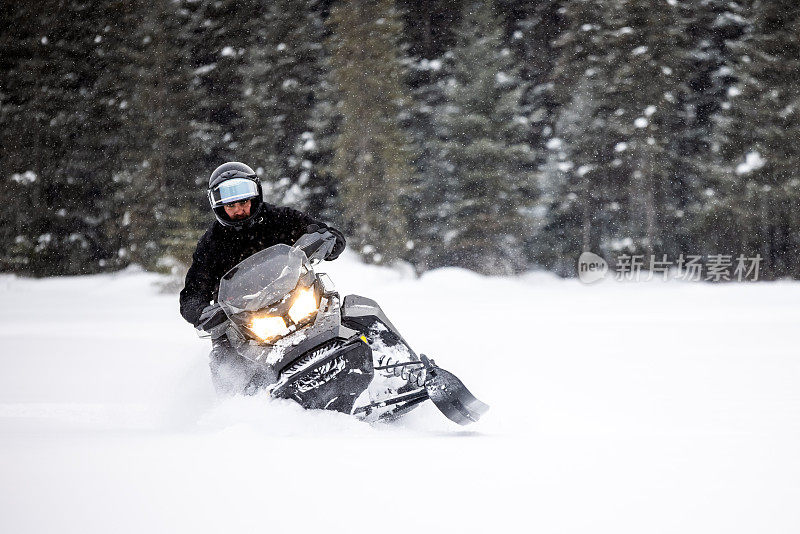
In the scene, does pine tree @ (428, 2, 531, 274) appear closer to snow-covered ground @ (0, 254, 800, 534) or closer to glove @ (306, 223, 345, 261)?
snow-covered ground @ (0, 254, 800, 534)

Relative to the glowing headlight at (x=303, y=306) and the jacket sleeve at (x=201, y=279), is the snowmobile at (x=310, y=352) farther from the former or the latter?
the jacket sleeve at (x=201, y=279)

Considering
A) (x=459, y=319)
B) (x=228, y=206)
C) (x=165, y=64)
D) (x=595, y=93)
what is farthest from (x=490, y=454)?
(x=165, y=64)

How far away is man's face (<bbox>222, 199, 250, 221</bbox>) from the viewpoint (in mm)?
4082

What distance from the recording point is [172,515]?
2.12 m

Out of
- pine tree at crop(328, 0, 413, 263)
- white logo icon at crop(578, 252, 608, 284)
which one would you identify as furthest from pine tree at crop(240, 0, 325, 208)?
white logo icon at crop(578, 252, 608, 284)

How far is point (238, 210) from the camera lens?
4113 mm

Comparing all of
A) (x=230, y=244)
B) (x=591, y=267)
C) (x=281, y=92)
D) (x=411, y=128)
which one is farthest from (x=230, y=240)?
(x=281, y=92)

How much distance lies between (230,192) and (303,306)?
3.05ft

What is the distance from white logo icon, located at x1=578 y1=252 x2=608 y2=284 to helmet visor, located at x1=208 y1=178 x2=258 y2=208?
783 inches

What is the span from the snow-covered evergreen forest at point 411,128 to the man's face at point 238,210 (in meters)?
17.3

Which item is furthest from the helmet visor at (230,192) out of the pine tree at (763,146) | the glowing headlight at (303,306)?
the pine tree at (763,146)

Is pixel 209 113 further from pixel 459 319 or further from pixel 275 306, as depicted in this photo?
pixel 275 306

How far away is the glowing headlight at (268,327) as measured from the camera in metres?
3.60

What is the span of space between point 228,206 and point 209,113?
22720 millimetres
